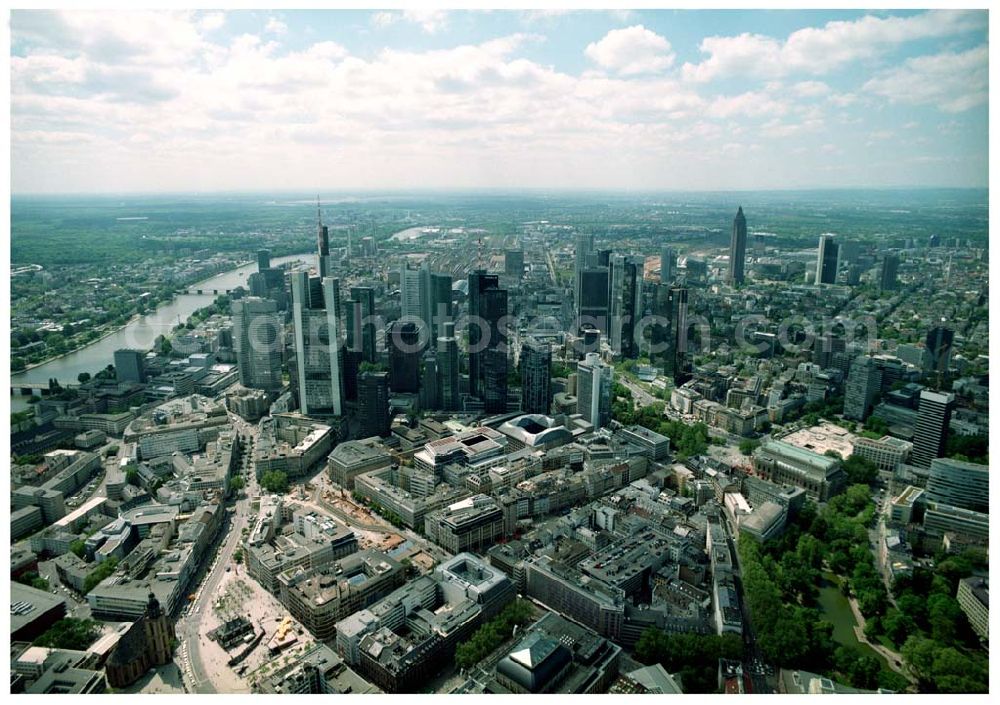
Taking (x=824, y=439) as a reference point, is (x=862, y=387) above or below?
above

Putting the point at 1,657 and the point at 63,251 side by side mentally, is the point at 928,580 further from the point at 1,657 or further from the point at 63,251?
the point at 63,251

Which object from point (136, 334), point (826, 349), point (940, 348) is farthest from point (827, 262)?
point (136, 334)

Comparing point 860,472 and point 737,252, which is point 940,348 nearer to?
point 860,472

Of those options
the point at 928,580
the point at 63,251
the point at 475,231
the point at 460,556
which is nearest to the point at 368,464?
the point at 460,556

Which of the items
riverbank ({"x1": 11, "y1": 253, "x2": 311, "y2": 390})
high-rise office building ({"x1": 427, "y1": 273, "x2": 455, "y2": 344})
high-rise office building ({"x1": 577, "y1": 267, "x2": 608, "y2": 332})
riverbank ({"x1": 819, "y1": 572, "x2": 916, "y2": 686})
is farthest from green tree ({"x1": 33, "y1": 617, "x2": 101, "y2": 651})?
high-rise office building ({"x1": 577, "y1": 267, "x2": 608, "y2": 332})

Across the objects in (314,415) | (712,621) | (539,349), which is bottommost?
(712,621)

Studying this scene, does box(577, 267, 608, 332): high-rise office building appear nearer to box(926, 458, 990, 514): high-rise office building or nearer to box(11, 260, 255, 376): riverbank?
box(926, 458, 990, 514): high-rise office building

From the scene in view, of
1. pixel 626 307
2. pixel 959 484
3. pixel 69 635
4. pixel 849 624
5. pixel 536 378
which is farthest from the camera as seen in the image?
pixel 626 307

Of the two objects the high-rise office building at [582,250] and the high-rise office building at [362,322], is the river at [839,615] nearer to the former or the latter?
the high-rise office building at [362,322]
